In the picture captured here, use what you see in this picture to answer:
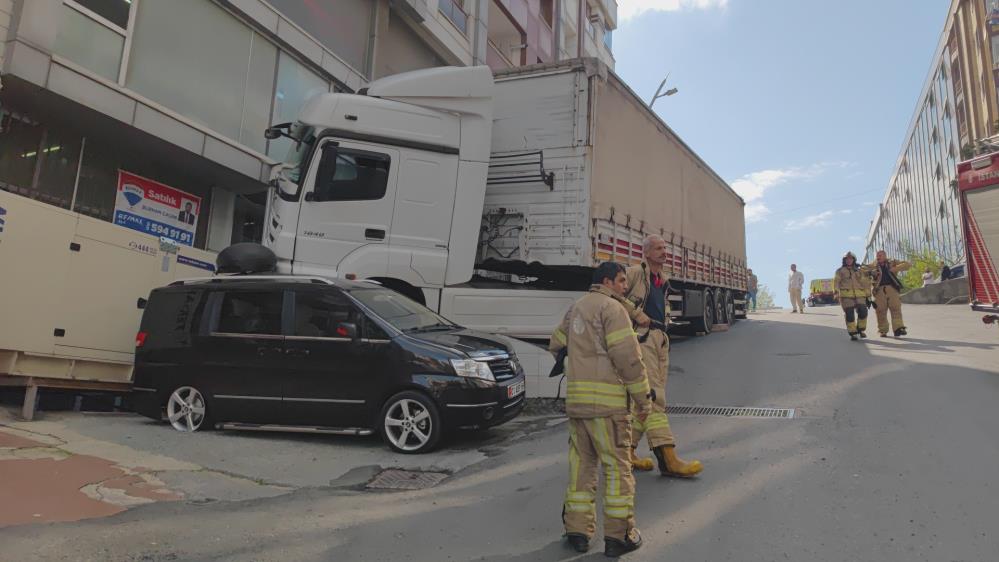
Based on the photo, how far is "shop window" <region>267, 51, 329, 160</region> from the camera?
38.2ft

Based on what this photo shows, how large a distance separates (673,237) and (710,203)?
3480 mm

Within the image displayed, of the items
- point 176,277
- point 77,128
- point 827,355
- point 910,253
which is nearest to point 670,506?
point 827,355

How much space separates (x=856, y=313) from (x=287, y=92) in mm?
11966

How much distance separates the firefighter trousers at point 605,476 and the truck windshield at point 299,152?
4879 millimetres

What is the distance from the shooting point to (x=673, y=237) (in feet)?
35.3

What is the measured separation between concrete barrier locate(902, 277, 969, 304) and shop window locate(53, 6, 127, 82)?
25956 mm

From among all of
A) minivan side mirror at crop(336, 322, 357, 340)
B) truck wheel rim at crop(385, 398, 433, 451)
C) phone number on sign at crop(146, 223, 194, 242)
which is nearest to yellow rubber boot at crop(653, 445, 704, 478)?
truck wheel rim at crop(385, 398, 433, 451)

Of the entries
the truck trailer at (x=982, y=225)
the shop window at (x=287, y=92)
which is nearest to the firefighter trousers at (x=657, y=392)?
the truck trailer at (x=982, y=225)

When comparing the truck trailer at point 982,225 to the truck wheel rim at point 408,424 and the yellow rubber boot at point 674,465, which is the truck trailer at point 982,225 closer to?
the yellow rubber boot at point 674,465

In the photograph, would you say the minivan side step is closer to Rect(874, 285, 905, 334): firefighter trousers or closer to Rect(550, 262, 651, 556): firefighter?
Rect(550, 262, 651, 556): firefighter

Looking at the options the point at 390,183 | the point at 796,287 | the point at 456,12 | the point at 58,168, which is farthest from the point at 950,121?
the point at 58,168

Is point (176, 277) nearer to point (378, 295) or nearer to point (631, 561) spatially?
point (378, 295)

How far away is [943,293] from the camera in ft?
74.7

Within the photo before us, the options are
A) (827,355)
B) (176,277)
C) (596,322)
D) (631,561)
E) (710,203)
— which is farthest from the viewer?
(710,203)
